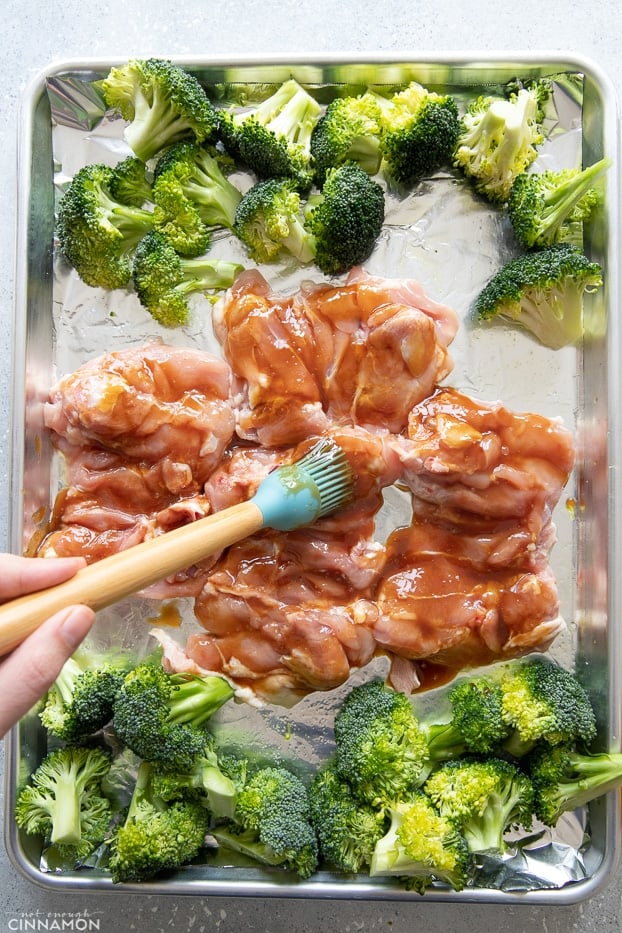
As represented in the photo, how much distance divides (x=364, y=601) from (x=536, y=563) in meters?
0.60

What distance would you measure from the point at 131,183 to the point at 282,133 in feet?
1.85

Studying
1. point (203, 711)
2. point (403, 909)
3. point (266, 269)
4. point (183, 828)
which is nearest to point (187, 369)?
point (266, 269)

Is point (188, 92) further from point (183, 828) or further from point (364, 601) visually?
point (183, 828)

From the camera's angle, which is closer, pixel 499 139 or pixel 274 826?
pixel 274 826

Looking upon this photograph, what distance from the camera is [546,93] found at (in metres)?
2.66

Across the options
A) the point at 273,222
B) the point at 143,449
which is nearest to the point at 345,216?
the point at 273,222

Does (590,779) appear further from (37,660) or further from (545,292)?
(37,660)

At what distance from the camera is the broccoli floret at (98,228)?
262 centimetres

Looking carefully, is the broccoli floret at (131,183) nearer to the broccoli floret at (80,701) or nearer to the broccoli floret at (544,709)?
the broccoli floret at (80,701)

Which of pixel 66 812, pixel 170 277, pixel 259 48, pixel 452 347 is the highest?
pixel 259 48

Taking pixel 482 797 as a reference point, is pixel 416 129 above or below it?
above

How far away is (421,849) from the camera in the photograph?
2.33m

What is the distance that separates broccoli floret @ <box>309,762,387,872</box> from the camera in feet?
8.11

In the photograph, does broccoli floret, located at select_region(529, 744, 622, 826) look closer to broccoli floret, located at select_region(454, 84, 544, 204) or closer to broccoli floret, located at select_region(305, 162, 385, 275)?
broccoli floret, located at select_region(305, 162, 385, 275)
